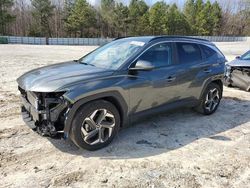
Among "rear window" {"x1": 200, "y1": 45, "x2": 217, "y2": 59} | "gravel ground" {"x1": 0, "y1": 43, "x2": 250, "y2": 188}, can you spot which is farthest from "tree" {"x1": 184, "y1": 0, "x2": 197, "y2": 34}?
"gravel ground" {"x1": 0, "y1": 43, "x2": 250, "y2": 188}

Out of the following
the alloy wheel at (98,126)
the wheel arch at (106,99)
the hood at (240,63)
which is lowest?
the alloy wheel at (98,126)

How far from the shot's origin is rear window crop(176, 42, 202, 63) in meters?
4.68

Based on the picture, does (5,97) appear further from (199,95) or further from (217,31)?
(217,31)

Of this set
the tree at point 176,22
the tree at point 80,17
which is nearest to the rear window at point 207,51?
the tree at point 80,17

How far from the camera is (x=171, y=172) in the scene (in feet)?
10.8

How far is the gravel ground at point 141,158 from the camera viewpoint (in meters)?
3.09

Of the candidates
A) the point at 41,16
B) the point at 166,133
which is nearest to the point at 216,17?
the point at 41,16

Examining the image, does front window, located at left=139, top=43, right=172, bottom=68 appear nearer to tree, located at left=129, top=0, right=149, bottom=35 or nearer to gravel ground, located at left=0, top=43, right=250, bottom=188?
gravel ground, located at left=0, top=43, right=250, bottom=188

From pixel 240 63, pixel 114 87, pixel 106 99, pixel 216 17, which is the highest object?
pixel 216 17

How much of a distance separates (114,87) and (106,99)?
22 centimetres

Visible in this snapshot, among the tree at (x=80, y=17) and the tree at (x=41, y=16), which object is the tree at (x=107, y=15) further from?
the tree at (x=41, y=16)

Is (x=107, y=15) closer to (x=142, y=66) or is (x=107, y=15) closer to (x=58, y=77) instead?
(x=142, y=66)

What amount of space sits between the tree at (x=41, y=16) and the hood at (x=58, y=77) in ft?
172

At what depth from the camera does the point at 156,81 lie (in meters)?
4.18
